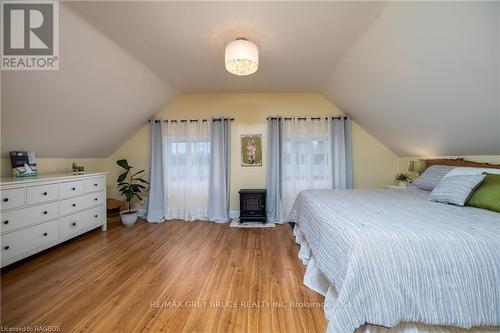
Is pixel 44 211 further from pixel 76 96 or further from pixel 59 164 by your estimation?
pixel 76 96

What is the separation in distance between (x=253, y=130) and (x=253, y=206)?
1.43 metres

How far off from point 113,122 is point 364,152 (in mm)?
4360

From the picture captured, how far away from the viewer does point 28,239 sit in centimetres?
215

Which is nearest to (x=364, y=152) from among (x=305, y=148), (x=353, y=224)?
(x=305, y=148)

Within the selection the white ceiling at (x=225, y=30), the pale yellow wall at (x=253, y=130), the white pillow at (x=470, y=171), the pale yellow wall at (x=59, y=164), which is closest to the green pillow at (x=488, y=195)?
the white pillow at (x=470, y=171)

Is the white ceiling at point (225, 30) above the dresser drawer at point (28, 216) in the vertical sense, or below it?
above

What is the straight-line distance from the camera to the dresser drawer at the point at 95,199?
297 cm

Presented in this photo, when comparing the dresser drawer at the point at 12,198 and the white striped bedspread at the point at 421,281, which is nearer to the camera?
the white striped bedspread at the point at 421,281

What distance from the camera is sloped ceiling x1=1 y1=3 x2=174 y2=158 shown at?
6.22 feet

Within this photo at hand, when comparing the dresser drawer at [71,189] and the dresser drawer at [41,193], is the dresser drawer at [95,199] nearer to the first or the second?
the dresser drawer at [71,189]

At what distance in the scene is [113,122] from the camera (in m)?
3.17

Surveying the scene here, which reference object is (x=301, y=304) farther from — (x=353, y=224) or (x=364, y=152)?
(x=364, y=152)

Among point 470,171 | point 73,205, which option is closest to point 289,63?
point 470,171

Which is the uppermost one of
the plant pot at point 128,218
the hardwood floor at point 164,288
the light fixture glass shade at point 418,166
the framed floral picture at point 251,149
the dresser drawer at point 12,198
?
the framed floral picture at point 251,149
